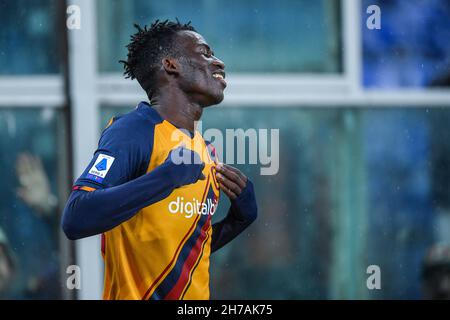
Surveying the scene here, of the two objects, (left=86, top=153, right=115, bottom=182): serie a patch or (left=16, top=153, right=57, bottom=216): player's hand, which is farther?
(left=16, top=153, right=57, bottom=216): player's hand

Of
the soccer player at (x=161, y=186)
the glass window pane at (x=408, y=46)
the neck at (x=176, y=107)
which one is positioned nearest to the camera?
the soccer player at (x=161, y=186)

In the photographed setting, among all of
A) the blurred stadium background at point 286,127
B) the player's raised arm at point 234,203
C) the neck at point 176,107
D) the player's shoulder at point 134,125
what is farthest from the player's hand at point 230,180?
the blurred stadium background at point 286,127

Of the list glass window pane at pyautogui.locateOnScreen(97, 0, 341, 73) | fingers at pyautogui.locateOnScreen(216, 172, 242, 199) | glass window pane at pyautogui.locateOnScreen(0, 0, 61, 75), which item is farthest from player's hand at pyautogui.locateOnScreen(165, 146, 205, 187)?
glass window pane at pyautogui.locateOnScreen(0, 0, 61, 75)

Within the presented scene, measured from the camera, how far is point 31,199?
5152 mm

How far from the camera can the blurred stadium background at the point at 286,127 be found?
5.12 meters

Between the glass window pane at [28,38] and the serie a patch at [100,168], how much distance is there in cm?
206

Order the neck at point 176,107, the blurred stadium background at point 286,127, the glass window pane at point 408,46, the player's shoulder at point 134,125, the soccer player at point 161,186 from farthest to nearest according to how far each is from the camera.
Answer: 1. the glass window pane at point 408,46
2. the blurred stadium background at point 286,127
3. the neck at point 176,107
4. the player's shoulder at point 134,125
5. the soccer player at point 161,186

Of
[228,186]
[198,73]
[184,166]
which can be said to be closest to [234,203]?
[228,186]

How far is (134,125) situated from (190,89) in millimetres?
306

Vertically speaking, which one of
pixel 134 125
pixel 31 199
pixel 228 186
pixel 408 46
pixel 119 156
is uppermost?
pixel 408 46

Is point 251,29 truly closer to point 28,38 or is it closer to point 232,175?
point 28,38

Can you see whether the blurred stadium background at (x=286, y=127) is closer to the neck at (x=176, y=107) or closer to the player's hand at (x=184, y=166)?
the neck at (x=176, y=107)

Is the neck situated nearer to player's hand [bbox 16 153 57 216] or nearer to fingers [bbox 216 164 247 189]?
fingers [bbox 216 164 247 189]

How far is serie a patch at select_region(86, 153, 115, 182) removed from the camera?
3.18 metres
